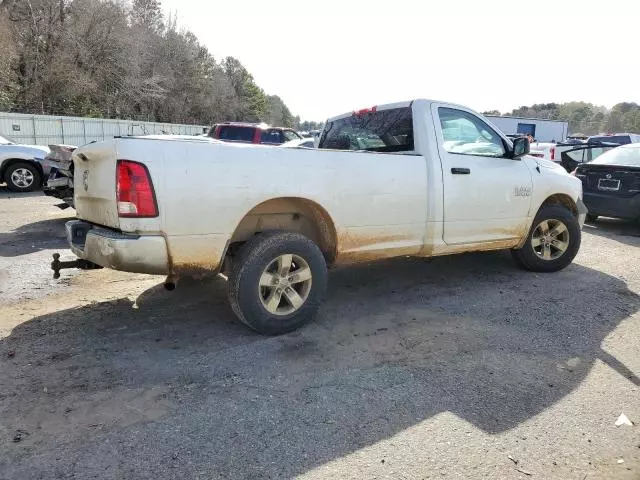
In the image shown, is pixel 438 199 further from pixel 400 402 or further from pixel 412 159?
pixel 400 402

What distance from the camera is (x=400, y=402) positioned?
290cm

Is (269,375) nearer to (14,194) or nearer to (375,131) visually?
(375,131)

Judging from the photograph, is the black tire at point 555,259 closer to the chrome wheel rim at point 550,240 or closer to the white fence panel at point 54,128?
the chrome wheel rim at point 550,240

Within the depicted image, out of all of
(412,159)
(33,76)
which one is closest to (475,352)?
(412,159)

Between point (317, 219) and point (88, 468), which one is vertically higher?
point (317, 219)

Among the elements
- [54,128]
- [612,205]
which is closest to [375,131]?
[612,205]

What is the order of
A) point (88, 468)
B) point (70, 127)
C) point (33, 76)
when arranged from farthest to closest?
point (33, 76)
point (70, 127)
point (88, 468)

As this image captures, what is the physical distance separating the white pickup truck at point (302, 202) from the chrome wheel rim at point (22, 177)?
9.30m

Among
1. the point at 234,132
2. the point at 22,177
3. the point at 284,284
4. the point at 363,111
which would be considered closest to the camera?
the point at 284,284

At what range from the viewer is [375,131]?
5086 millimetres

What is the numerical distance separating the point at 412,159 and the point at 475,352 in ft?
5.95

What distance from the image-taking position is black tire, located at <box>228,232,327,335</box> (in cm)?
359

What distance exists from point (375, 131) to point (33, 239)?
5.16m

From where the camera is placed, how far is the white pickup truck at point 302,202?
128 inches
